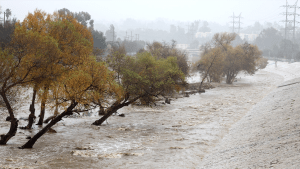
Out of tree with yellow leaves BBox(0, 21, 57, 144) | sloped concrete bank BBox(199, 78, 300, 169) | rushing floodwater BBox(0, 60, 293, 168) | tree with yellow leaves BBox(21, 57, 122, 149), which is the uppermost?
tree with yellow leaves BBox(0, 21, 57, 144)

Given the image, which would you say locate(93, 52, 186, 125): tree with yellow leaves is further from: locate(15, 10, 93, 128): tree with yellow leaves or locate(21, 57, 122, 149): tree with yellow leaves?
locate(21, 57, 122, 149): tree with yellow leaves

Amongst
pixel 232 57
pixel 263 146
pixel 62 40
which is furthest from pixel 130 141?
pixel 232 57

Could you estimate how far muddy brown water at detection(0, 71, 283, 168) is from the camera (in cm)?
1795

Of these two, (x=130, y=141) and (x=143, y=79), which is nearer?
(x=130, y=141)

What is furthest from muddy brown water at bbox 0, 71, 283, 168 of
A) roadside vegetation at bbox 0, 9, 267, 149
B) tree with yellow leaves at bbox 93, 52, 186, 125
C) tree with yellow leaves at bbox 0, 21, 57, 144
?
tree with yellow leaves at bbox 0, 21, 57, 144

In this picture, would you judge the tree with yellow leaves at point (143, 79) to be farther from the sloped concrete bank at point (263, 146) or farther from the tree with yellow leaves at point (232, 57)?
the tree with yellow leaves at point (232, 57)

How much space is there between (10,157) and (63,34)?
12174 millimetres

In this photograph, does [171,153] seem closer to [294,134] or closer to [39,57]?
[294,134]

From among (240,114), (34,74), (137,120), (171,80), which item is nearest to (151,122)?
(137,120)

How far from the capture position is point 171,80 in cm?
2911

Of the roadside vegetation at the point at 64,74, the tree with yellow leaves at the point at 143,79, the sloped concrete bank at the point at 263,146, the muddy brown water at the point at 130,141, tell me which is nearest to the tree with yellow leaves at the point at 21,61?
the roadside vegetation at the point at 64,74

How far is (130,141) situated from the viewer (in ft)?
76.9

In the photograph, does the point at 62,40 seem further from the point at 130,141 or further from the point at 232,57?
the point at 232,57

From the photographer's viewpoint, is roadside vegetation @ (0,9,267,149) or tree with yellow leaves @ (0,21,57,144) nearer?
tree with yellow leaves @ (0,21,57,144)
